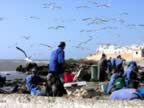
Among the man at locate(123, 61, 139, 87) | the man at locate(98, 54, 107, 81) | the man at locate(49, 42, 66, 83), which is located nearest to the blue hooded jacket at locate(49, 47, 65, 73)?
the man at locate(49, 42, 66, 83)

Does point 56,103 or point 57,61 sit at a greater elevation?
point 57,61

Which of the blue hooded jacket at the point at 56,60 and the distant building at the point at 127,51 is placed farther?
the distant building at the point at 127,51

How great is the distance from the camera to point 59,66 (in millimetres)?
13430

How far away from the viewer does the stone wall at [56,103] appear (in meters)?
7.69

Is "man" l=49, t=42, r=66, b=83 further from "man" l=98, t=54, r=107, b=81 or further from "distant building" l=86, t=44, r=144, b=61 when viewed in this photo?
"distant building" l=86, t=44, r=144, b=61

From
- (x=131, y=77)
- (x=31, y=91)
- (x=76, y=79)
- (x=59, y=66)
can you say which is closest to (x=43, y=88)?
(x=31, y=91)

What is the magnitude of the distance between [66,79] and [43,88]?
5.45m

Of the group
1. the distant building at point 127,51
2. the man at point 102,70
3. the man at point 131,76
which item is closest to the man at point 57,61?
the man at point 131,76

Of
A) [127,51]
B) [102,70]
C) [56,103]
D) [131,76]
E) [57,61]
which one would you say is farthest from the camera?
[127,51]

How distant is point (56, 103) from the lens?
322 inches

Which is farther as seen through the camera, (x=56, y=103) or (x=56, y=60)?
(x=56, y=60)

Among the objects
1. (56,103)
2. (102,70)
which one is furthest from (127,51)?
(56,103)

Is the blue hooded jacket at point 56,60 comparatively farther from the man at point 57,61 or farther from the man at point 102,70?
the man at point 102,70

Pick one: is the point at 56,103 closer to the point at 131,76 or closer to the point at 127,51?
the point at 131,76
